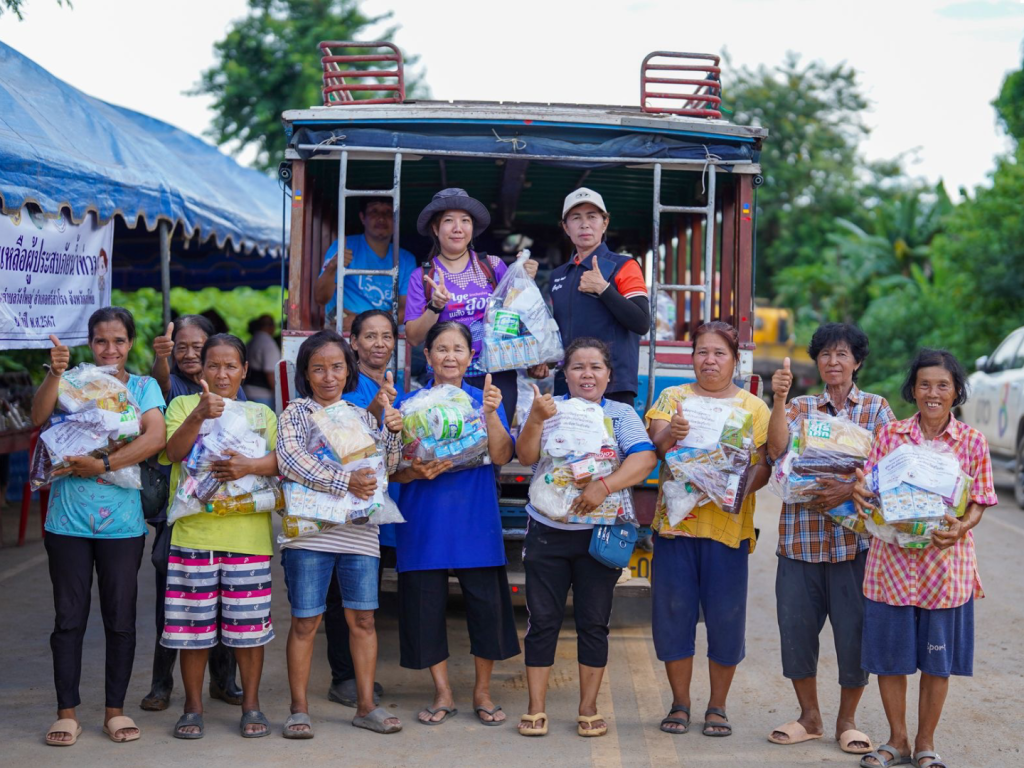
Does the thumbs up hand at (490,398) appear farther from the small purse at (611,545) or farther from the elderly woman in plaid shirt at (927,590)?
the elderly woman in plaid shirt at (927,590)

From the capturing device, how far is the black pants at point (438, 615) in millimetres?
4613

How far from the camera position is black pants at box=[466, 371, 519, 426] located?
504cm

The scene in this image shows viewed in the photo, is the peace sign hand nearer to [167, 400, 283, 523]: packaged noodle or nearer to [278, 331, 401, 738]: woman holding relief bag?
[278, 331, 401, 738]: woman holding relief bag

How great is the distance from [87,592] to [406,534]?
134cm

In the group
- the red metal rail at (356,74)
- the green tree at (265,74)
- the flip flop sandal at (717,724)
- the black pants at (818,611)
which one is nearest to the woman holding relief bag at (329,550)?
the flip flop sandal at (717,724)

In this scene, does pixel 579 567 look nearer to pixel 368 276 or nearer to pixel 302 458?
pixel 302 458

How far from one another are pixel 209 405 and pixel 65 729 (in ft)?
4.78

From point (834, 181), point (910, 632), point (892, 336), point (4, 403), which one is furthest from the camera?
point (834, 181)

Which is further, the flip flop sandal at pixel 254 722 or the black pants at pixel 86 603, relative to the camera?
the flip flop sandal at pixel 254 722

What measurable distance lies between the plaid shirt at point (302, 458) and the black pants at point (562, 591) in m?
0.90

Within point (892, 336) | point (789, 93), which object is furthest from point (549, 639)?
point (789, 93)

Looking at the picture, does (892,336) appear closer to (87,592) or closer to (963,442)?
(963,442)

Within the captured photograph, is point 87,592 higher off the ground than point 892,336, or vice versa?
point 892,336

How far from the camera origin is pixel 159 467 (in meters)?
4.53
